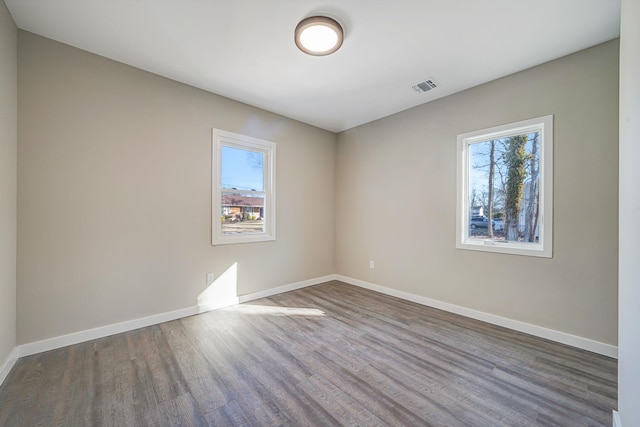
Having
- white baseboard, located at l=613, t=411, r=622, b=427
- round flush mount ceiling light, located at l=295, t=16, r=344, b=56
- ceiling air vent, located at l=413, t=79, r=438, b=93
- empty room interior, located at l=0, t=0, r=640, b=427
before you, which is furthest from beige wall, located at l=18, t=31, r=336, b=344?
white baseboard, located at l=613, t=411, r=622, b=427

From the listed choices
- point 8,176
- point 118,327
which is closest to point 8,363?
point 118,327

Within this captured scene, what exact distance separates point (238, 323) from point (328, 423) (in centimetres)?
169

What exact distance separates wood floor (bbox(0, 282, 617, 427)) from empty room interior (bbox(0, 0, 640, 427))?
0.02 metres

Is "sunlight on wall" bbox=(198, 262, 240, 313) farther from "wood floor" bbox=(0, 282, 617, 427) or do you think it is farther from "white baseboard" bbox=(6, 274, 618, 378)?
"wood floor" bbox=(0, 282, 617, 427)

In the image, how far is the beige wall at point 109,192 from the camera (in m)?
2.25

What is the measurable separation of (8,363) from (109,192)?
5.03 feet

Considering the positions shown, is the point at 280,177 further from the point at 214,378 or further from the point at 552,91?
the point at 552,91

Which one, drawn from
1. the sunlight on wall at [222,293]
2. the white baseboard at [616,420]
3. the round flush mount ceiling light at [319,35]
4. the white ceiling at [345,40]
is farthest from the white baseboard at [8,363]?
the white baseboard at [616,420]

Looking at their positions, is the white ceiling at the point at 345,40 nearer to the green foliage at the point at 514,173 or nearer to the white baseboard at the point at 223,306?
the green foliage at the point at 514,173

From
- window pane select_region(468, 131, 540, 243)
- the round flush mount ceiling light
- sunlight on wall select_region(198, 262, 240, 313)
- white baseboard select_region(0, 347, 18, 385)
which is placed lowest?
white baseboard select_region(0, 347, 18, 385)

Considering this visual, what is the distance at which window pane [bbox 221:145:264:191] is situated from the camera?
3492 mm

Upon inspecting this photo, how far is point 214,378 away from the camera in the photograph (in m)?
1.96

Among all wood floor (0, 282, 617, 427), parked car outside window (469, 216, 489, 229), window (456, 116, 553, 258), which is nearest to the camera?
wood floor (0, 282, 617, 427)

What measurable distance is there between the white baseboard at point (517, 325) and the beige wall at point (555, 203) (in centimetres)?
5
